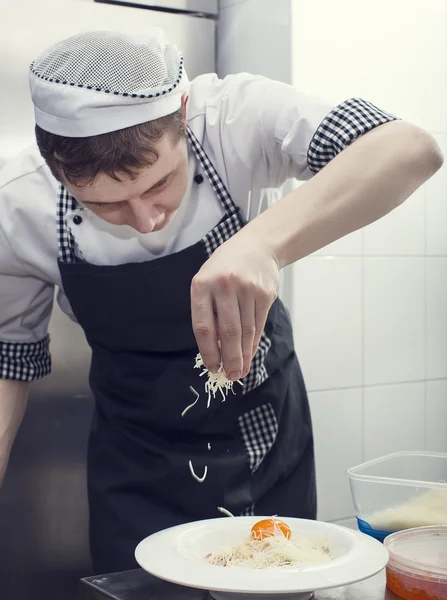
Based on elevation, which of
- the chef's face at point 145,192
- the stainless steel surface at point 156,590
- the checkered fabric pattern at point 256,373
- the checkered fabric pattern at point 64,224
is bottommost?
the stainless steel surface at point 156,590

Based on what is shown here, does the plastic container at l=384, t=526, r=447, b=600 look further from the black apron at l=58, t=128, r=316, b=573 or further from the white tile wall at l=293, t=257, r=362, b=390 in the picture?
the white tile wall at l=293, t=257, r=362, b=390

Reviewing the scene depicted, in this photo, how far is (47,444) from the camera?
76.1 inches

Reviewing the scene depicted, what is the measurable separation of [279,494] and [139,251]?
0.56 metres

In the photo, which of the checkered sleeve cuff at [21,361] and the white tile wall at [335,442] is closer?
the checkered sleeve cuff at [21,361]

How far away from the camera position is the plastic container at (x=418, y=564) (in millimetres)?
824

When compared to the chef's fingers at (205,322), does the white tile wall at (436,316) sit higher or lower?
lower

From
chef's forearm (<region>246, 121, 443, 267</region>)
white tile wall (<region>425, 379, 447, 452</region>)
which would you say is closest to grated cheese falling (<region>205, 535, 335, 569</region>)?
chef's forearm (<region>246, 121, 443, 267</region>)

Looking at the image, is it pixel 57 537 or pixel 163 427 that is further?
pixel 57 537

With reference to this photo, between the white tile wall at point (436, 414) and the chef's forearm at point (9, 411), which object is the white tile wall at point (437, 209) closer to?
the white tile wall at point (436, 414)

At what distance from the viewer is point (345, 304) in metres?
2.12

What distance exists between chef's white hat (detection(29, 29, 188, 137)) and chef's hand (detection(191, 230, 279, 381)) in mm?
301

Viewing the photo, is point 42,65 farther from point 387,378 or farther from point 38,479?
point 387,378

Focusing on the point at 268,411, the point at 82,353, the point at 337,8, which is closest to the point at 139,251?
the point at 268,411

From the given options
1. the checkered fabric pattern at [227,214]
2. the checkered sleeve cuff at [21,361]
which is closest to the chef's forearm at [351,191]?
the checkered fabric pattern at [227,214]
